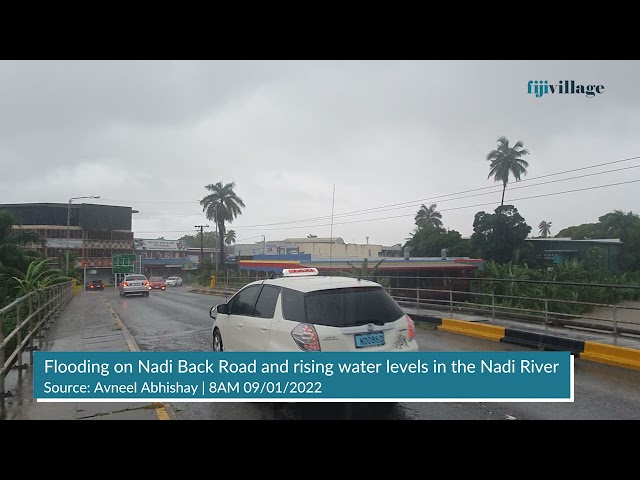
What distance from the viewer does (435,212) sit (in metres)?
65.4

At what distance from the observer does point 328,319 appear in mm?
5094

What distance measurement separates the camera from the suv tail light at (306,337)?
4977mm

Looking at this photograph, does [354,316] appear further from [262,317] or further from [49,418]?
[49,418]

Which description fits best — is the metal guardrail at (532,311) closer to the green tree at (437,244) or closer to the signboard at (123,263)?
the green tree at (437,244)

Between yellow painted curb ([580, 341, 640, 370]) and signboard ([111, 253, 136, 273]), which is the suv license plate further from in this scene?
signboard ([111, 253, 136, 273])

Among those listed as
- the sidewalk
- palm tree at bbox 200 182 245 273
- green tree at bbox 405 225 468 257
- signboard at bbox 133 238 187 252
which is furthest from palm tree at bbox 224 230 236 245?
the sidewalk

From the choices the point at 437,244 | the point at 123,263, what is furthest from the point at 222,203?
the point at 437,244

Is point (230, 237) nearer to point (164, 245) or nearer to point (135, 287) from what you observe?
point (164, 245)

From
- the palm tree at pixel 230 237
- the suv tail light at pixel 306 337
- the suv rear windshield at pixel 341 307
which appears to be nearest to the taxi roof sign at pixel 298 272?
the suv rear windshield at pixel 341 307

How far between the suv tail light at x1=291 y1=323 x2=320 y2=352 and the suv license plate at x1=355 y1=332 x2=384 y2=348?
44cm

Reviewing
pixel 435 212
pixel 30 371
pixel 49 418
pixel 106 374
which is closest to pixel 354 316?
pixel 106 374

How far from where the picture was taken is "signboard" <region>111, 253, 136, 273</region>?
40.1 meters

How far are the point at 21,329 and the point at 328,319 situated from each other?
6.47 m
